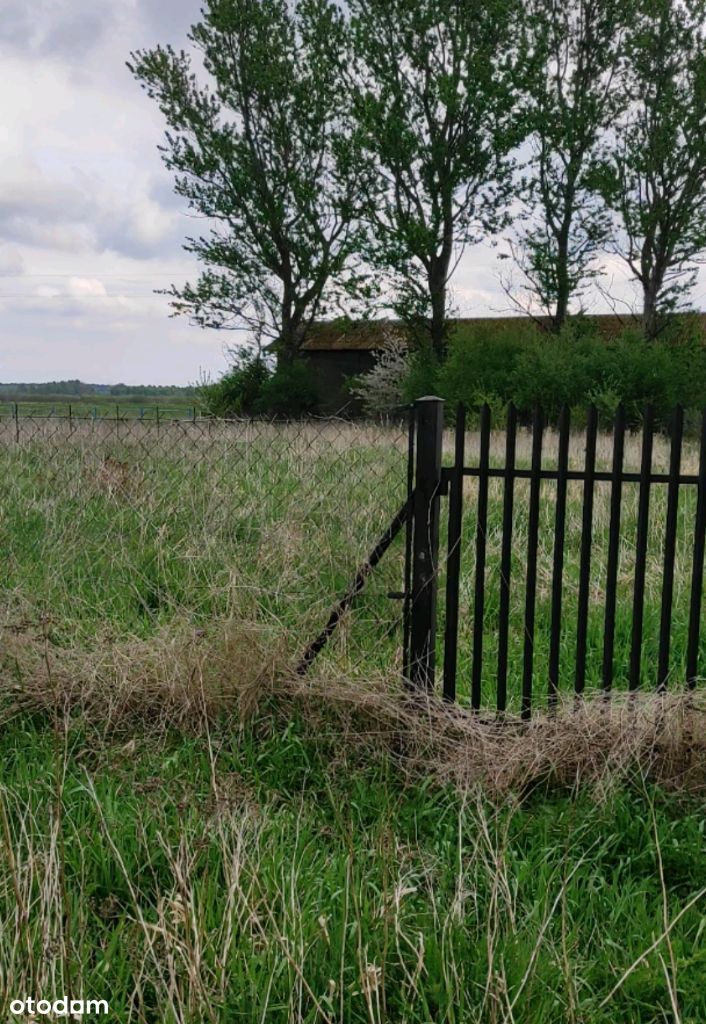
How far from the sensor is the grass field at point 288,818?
2.37m

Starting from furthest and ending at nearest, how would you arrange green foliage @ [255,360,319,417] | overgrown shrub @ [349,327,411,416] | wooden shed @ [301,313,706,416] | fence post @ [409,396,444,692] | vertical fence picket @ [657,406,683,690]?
wooden shed @ [301,313,706,416] → green foliage @ [255,360,319,417] → overgrown shrub @ [349,327,411,416] → fence post @ [409,396,444,692] → vertical fence picket @ [657,406,683,690]

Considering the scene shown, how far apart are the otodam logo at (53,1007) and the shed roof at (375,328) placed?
23512 millimetres

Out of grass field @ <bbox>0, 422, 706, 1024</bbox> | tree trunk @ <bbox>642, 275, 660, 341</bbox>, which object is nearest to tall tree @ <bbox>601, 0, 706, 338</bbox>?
tree trunk @ <bbox>642, 275, 660, 341</bbox>

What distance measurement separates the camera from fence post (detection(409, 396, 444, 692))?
167 inches

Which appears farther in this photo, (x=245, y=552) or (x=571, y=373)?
(x=571, y=373)

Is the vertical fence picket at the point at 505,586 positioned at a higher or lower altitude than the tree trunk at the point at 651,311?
lower

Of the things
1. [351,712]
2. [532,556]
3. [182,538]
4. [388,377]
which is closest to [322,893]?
[351,712]

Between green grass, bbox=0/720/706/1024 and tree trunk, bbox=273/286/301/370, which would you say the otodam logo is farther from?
tree trunk, bbox=273/286/301/370

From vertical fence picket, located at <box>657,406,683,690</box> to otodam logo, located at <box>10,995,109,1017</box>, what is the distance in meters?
Answer: 2.89

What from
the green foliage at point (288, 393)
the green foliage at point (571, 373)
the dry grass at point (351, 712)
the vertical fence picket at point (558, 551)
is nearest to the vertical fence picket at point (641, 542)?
the dry grass at point (351, 712)

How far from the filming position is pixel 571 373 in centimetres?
1911

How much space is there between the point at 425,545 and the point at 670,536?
1203 mm

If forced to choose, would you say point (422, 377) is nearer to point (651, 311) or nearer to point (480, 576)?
point (651, 311)

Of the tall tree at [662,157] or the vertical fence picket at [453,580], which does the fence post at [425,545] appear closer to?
the vertical fence picket at [453,580]
